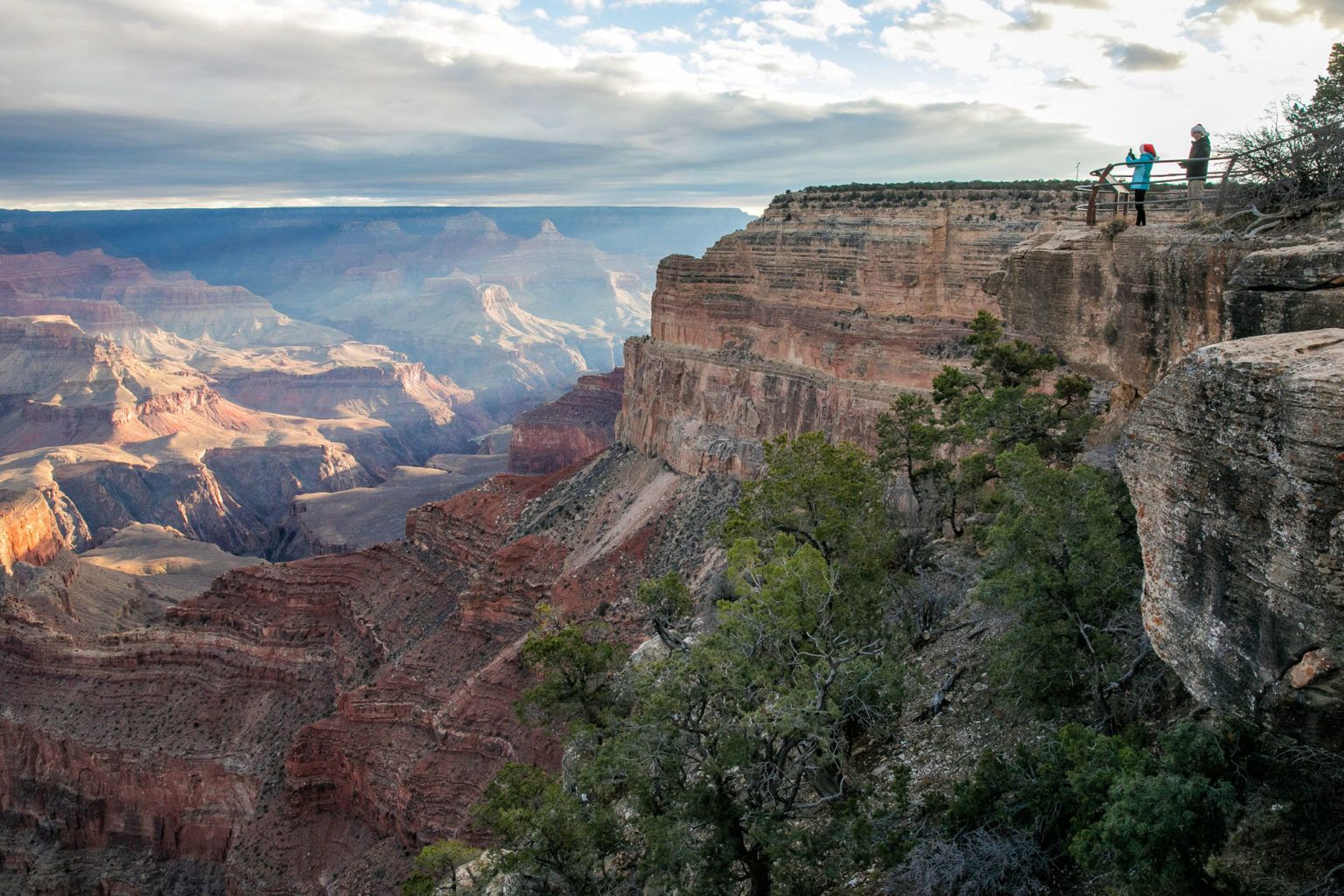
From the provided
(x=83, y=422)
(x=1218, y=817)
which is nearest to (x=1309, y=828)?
(x=1218, y=817)

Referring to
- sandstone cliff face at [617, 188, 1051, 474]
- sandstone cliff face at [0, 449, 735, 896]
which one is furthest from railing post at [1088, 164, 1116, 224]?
sandstone cliff face at [0, 449, 735, 896]

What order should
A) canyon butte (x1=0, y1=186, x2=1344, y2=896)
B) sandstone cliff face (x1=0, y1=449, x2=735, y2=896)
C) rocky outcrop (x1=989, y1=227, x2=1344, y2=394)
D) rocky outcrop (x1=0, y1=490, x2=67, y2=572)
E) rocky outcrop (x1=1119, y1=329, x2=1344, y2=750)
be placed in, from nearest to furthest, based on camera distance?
1. rocky outcrop (x1=1119, y1=329, x2=1344, y2=750)
2. rocky outcrop (x1=989, y1=227, x2=1344, y2=394)
3. canyon butte (x1=0, y1=186, x2=1344, y2=896)
4. sandstone cliff face (x1=0, y1=449, x2=735, y2=896)
5. rocky outcrop (x1=0, y1=490, x2=67, y2=572)

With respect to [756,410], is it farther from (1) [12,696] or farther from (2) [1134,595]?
(1) [12,696]

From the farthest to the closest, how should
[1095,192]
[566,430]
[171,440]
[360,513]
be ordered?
[171,440] < [360,513] < [566,430] < [1095,192]

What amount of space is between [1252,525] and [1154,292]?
779cm

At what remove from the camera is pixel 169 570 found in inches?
3656

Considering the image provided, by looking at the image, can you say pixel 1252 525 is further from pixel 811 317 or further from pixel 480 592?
pixel 480 592

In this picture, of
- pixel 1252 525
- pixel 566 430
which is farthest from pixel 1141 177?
pixel 566 430

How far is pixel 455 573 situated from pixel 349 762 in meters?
11.9

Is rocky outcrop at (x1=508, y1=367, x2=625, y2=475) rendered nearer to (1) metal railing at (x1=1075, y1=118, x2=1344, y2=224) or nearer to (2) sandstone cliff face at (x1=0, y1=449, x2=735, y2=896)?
(2) sandstone cliff face at (x1=0, y1=449, x2=735, y2=896)

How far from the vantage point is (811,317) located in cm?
4553

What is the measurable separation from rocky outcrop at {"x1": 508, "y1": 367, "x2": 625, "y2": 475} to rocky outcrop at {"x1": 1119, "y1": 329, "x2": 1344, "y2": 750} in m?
101

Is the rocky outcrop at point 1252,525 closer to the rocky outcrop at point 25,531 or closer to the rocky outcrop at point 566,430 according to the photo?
the rocky outcrop at point 25,531

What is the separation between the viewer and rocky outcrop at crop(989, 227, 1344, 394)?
12516mm
